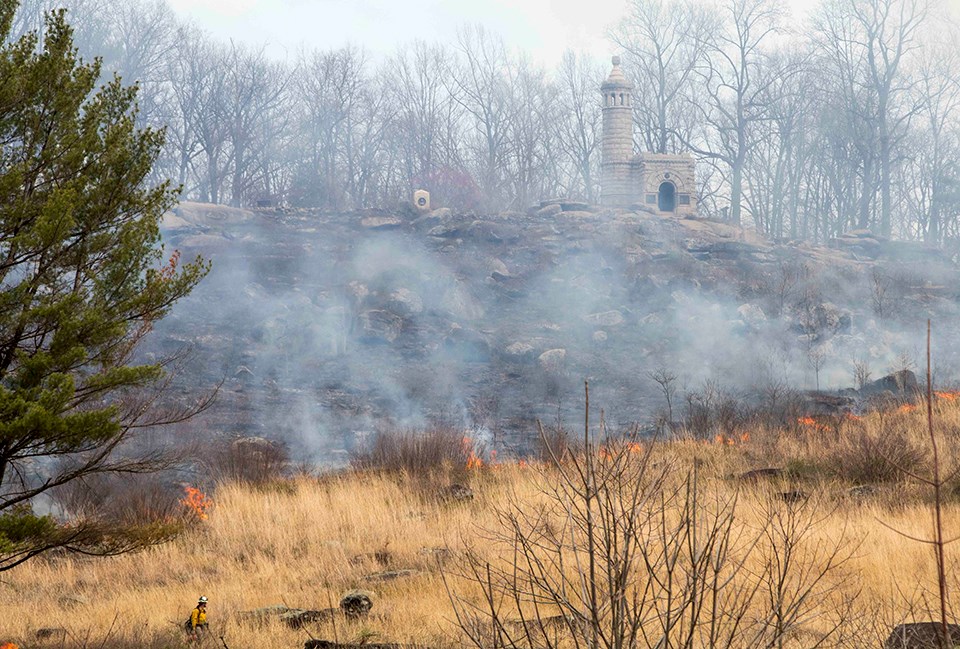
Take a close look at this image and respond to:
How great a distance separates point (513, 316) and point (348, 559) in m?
22.9

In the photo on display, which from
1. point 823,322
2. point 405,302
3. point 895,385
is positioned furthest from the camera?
point 405,302

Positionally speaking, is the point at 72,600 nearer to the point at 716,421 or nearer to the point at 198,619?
the point at 198,619

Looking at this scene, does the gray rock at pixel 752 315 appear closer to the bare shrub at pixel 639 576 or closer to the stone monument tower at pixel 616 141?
the stone monument tower at pixel 616 141

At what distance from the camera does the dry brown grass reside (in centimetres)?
655

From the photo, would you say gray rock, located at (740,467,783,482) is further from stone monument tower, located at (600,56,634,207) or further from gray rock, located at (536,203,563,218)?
stone monument tower, located at (600,56,634,207)

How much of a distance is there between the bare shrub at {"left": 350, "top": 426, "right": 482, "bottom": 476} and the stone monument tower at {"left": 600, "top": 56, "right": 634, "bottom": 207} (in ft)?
101

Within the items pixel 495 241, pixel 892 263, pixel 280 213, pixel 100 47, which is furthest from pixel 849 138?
pixel 100 47

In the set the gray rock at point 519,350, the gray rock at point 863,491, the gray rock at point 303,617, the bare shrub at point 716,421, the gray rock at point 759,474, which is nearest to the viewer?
the gray rock at point 303,617

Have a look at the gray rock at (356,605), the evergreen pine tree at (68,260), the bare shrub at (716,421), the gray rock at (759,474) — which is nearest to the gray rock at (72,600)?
the evergreen pine tree at (68,260)

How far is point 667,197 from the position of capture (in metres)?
44.4

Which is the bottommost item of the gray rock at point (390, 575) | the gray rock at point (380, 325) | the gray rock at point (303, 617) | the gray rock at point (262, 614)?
the gray rock at point (390, 575)

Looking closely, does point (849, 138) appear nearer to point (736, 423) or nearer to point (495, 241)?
point (495, 241)

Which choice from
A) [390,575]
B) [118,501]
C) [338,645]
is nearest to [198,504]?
[118,501]

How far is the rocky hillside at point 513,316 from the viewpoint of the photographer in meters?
24.6
